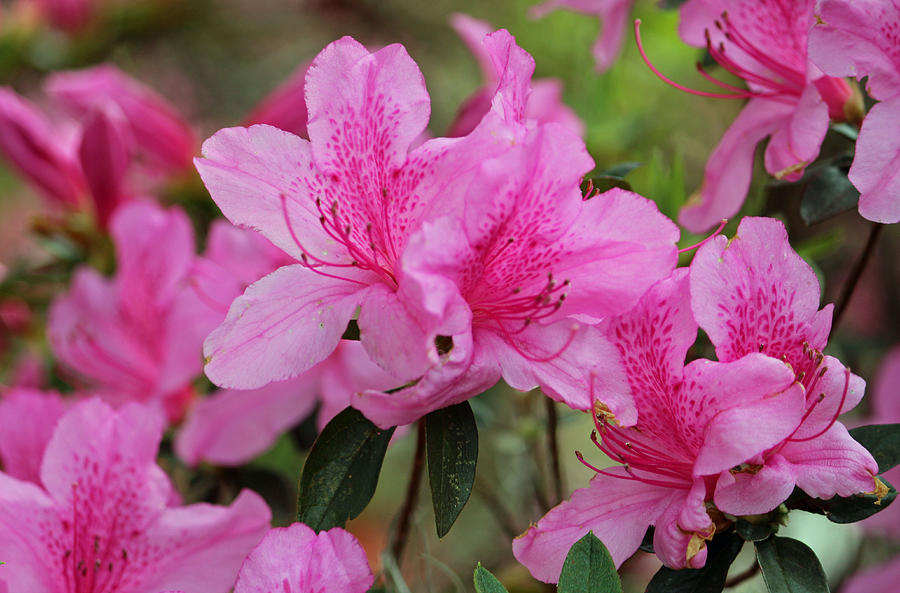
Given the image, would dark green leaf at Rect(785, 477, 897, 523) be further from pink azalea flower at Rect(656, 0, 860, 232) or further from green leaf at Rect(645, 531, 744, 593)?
pink azalea flower at Rect(656, 0, 860, 232)

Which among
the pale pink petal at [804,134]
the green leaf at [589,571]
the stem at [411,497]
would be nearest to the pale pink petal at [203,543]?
the stem at [411,497]

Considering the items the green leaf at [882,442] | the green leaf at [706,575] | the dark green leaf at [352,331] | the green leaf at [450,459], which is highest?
the dark green leaf at [352,331]

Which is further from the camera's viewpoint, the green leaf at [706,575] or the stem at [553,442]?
the stem at [553,442]

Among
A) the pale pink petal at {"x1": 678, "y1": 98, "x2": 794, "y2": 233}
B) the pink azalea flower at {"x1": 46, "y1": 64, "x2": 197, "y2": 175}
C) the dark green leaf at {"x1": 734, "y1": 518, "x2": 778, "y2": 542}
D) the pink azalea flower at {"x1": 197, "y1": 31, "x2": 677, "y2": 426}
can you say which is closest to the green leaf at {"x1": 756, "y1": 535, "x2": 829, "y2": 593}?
the dark green leaf at {"x1": 734, "y1": 518, "x2": 778, "y2": 542}

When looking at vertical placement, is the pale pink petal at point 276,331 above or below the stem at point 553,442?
above

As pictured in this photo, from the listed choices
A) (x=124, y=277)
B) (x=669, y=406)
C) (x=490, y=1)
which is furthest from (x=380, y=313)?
(x=490, y=1)

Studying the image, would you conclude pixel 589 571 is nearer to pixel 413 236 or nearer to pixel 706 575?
pixel 706 575

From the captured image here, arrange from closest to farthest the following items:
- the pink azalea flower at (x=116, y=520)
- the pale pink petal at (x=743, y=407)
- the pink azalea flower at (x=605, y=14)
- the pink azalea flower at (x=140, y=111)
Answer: the pale pink petal at (x=743, y=407), the pink azalea flower at (x=116, y=520), the pink azalea flower at (x=605, y=14), the pink azalea flower at (x=140, y=111)

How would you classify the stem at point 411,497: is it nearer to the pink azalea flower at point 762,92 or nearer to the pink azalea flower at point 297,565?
the pink azalea flower at point 297,565
